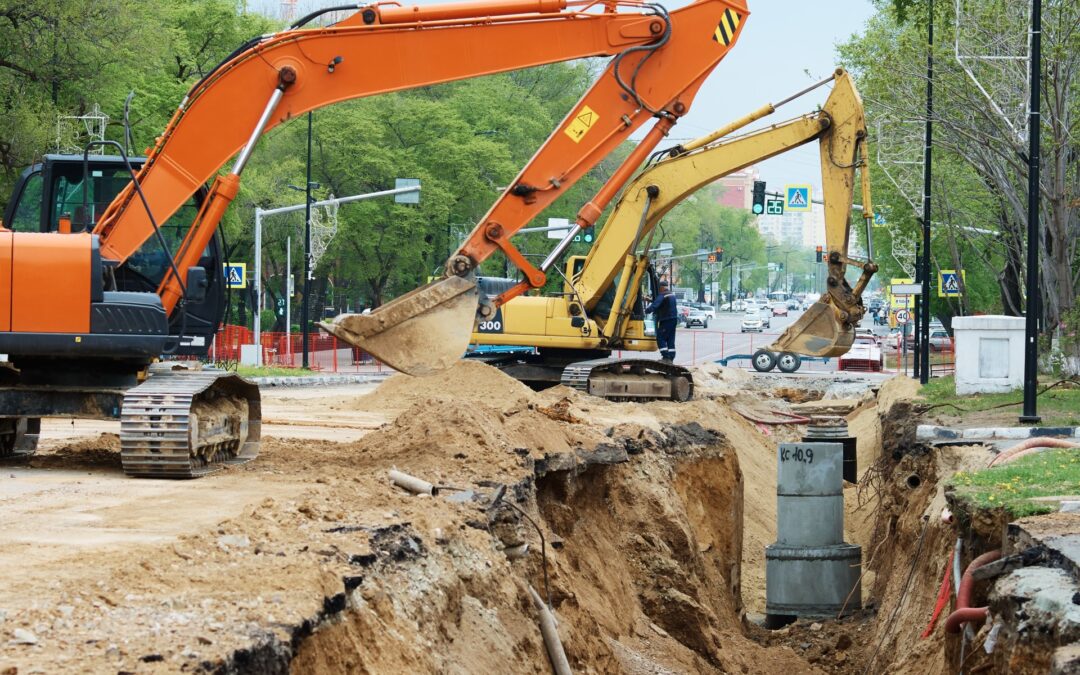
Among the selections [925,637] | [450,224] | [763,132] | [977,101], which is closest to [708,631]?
[925,637]

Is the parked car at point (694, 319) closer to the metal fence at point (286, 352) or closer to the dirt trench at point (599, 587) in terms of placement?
the metal fence at point (286, 352)

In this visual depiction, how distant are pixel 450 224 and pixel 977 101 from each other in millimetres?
31843

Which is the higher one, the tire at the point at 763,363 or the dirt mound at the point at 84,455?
the tire at the point at 763,363

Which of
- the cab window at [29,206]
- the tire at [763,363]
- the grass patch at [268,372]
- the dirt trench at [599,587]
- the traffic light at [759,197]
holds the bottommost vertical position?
the dirt trench at [599,587]

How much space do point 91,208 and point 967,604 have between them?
9.69 metres

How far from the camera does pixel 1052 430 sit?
62.9ft

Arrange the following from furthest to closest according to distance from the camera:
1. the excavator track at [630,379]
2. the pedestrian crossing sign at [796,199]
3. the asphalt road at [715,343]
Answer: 1. the asphalt road at [715,343]
2. the pedestrian crossing sign at [796,199]
3. the excavator track at [630,379]

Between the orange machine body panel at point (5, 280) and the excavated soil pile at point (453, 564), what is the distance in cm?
225

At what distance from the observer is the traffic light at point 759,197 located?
49.3 m

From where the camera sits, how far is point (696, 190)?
25.5m

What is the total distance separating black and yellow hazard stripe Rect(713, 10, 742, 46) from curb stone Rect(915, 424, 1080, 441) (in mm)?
5609

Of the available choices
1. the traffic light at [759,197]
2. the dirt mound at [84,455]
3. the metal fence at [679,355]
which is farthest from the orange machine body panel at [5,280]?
the traffic light at [759,197]

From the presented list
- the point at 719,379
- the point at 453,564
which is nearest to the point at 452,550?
the point at 453,564

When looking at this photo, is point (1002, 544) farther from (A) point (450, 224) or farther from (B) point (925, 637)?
(A) point (450, 224)
